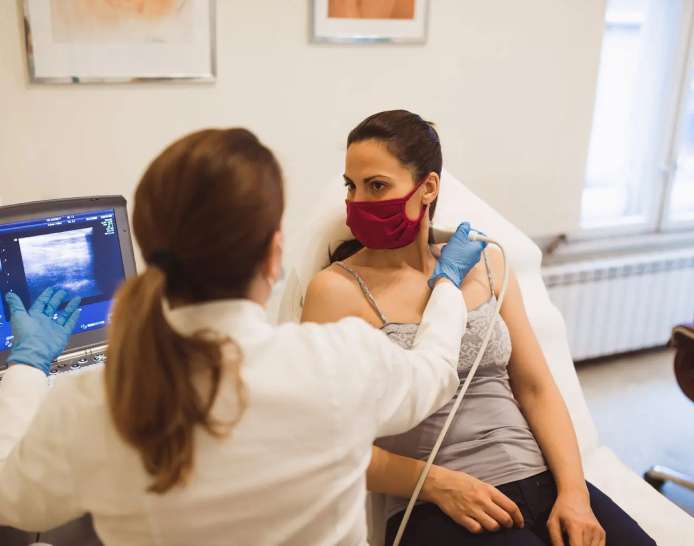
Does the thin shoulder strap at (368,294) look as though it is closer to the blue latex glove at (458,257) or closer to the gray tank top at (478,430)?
the gray tank top at (478,430)

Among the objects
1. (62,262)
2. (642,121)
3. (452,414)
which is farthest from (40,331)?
(642,121)

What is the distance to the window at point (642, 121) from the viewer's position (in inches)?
117

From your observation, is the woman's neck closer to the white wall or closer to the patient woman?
the patient woman

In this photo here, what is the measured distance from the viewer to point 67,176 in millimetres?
2016

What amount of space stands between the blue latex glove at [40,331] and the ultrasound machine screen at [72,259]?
17cm

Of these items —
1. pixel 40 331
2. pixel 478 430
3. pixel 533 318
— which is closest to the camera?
pixel 40 331

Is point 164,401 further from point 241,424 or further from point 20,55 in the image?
point 20,55

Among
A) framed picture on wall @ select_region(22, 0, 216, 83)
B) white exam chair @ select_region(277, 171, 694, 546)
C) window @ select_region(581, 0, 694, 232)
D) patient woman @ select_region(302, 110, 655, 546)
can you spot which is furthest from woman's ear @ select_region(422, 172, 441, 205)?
window @ select_region(581, 0, 694, 232)

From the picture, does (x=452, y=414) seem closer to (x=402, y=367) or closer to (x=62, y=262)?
(x=402, y=367)

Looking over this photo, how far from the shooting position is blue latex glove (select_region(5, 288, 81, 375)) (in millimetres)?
1125

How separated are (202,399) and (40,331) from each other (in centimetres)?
52

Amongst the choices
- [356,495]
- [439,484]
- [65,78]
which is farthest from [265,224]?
[65,78]

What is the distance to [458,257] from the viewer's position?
4.99ft

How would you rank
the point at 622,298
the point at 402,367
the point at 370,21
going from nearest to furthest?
the point at 402,367 → the point at 370,21 → the point at 622,298
